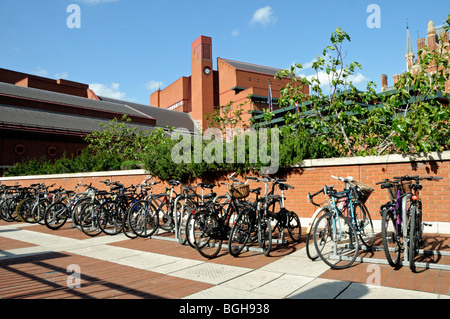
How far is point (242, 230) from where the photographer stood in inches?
241

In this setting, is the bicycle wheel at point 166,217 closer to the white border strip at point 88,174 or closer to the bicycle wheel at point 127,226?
the bicycle wheel at point 127,226

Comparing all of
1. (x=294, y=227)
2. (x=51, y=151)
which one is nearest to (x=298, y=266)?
(x=294, y=227)

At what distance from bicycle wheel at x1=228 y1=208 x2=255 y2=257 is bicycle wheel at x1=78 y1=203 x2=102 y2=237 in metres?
4.39

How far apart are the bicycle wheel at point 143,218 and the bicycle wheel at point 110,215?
35.8 inches

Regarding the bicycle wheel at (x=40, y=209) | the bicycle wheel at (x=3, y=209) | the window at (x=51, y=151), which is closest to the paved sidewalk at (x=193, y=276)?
the bicycle wheel at (x=40, y=209)

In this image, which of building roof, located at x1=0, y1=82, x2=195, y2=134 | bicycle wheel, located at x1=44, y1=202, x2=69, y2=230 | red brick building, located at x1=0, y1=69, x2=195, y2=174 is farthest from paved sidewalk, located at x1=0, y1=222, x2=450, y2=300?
building roof, located at x1=0, y1=82, x2=195, y2=134

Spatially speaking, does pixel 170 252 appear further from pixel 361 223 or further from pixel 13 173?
pixel 13 173

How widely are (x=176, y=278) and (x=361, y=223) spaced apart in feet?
11.4

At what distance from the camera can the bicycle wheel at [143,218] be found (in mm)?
7965

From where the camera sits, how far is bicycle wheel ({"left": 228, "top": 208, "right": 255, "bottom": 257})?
6.03 meters

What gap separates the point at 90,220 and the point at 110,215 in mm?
809

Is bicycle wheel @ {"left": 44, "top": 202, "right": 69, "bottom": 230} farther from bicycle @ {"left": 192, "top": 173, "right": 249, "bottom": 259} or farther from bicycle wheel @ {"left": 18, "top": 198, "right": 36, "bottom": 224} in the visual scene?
bicycle @ {"left": 192, "top": 173, "right": 249, "bottom": 259}

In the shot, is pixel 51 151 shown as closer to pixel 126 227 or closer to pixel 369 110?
pixel 126 227
